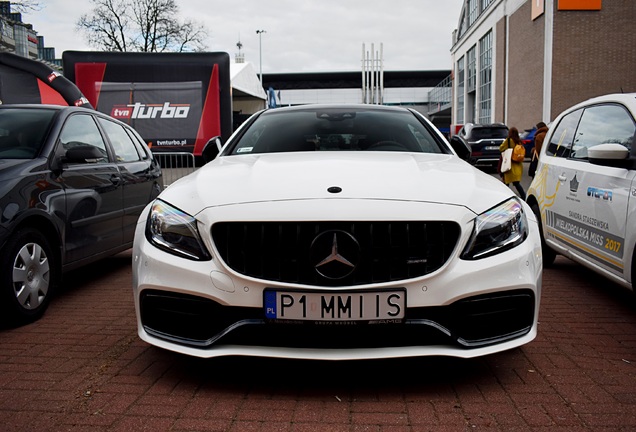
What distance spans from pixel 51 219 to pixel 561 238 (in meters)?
4.16

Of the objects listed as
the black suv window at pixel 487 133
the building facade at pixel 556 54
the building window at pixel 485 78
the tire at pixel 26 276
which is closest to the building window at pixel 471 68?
the building window at pixel 485 78

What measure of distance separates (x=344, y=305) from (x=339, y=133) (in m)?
1.95

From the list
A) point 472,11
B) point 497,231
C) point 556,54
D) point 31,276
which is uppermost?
point 472,11

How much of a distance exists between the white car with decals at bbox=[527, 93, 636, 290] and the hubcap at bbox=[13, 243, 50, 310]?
3.93 metres

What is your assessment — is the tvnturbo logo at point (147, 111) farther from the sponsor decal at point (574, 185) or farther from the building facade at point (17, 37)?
the sponsor decal at point (574, 185)

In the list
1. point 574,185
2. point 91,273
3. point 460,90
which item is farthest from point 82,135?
point 460,90

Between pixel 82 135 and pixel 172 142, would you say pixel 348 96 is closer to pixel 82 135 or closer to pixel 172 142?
pixel 172 142

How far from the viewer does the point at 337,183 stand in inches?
113

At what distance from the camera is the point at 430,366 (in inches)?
120

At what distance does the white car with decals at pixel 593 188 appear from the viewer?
4020 mm

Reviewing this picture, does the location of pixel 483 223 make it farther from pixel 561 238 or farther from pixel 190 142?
pixel 190 142

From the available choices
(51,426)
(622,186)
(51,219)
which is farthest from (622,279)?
(51,219)

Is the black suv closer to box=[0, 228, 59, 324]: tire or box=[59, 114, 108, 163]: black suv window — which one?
box=[59, 114, 108, 163]: black suv window

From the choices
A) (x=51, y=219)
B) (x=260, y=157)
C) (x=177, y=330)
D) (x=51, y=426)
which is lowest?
(x=51, y=426)
